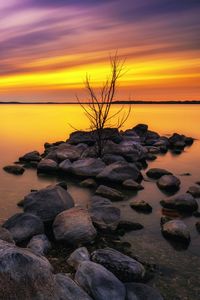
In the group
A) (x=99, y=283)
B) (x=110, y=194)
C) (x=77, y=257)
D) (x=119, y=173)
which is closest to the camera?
(x=99, y=283)

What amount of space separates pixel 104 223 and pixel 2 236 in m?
3.02

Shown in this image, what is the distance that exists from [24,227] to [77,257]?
172 cm

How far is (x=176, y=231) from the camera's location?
846 cm

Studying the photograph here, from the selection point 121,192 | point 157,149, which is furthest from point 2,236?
point 157,149

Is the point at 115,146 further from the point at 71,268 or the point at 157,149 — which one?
the point at 71,268

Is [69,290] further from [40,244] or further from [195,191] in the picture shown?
[195,191]

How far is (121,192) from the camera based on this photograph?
12625 mm

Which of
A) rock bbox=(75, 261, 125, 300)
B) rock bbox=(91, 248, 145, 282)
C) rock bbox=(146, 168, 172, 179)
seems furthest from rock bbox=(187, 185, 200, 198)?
rock bbox=(75, 261, 125, 300)

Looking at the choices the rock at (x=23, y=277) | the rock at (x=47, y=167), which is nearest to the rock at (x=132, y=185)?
the rock at (x=47, y=167)

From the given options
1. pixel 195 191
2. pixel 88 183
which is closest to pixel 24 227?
pixel 88 183

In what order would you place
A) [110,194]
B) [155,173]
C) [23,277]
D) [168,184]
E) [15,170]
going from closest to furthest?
[23,277]
[110,194]
[168,184]
[155,173]
[15,170]

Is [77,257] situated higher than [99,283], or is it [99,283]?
[99,283]

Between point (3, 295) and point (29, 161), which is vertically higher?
point (3, 295)

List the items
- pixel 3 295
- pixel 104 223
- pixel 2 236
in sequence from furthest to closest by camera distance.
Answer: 1. pixel 104 223
2. pixel 2 236
3. pixel 3 295
